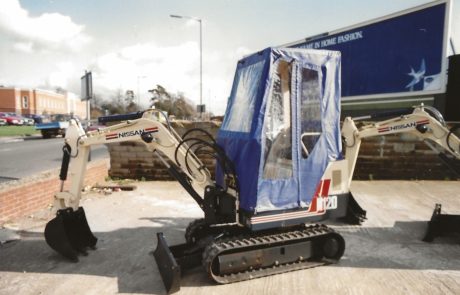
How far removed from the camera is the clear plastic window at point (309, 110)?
14.4 feet

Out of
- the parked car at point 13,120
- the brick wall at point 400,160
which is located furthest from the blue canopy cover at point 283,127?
the parked car at point 13,120

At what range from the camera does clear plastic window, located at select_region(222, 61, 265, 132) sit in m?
4.26

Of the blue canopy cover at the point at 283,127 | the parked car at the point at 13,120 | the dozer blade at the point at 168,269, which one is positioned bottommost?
the dozer blade at the point at 168,269

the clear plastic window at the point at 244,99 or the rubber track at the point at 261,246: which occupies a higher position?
the clear plastic window at the point at 244,99

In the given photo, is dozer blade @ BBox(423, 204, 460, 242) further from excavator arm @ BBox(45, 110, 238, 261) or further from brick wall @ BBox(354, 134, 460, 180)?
brick wall @ BBox(354, 134, 460, 180)

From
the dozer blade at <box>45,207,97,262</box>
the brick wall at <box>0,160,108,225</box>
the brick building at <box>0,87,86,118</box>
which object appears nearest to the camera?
the dozer blade at <box>45,207,97,262</box>

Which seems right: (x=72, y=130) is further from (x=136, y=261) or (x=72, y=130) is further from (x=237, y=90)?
(x=237, y=90)

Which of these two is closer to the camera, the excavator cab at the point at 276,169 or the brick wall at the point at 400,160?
the excavator cab at the point at 276,169

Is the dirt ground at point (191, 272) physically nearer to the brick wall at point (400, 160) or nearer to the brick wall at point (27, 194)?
the brick wall at point (27, 194)

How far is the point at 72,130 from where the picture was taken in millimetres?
4934

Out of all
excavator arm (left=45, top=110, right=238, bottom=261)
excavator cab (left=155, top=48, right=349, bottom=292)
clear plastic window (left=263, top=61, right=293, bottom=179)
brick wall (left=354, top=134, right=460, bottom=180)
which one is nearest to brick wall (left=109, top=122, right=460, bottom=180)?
brick wall (left=354, top=134, right=460, bottom=180)

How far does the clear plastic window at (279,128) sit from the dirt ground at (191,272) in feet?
4.42

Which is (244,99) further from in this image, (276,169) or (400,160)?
(400,160)

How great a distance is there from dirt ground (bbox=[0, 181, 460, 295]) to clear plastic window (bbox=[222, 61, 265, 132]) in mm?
1916
